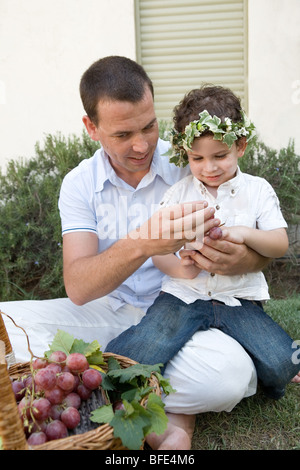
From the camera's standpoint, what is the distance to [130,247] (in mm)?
2432

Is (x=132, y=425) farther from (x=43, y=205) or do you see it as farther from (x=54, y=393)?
(x=43, y=205)

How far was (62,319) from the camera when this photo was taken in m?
2.98

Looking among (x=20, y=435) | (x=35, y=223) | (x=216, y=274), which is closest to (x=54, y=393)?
(x=20, y=435)

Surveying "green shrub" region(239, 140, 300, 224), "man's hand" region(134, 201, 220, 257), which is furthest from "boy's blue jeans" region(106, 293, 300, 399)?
"green shrub" region(239, 140, 300, 224)

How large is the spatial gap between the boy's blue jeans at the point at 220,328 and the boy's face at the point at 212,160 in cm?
62

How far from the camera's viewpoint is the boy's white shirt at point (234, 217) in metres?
2.65

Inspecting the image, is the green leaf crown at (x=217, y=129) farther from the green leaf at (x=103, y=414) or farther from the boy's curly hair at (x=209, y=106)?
the green leaf at (x=103, y=414)

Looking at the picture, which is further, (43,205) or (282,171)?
(282,171)

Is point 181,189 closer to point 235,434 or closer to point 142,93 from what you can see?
point 142,93

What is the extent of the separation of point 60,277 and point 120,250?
234 cm

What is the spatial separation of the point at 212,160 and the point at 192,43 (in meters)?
3.38
